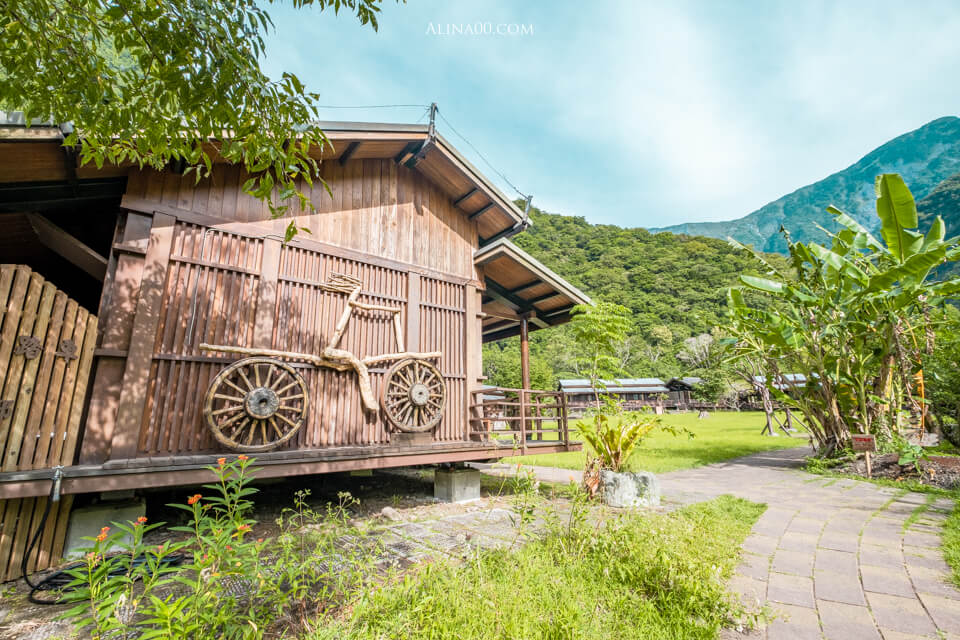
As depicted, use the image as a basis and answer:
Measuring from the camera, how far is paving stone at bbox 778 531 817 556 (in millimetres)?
4586

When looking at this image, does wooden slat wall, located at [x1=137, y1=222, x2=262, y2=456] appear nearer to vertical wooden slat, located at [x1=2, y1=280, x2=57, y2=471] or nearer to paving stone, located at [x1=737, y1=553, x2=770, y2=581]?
vertical wooden slat, located at [x1=2, y1=280, x2=57, y2=471]

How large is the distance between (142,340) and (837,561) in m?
7.83

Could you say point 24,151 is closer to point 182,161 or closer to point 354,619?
point 182,161

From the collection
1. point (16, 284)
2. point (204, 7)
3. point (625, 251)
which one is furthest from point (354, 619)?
point (625, 251)

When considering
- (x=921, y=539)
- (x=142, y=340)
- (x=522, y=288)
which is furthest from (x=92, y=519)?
(x=921, y=539)

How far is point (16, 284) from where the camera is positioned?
407 cm

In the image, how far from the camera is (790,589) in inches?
142

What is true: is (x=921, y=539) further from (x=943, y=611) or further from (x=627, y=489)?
(x=627, y=489)

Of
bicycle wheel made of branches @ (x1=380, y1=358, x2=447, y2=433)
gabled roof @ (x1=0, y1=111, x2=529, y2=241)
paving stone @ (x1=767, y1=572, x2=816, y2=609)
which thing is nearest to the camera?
paving stone @ (x1=767, y1=572, x2=816, y2=609)

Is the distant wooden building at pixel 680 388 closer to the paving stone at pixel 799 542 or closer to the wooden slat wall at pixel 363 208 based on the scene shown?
the wooden slat wall at pixel 363 208

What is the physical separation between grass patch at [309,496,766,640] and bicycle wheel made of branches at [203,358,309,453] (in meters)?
3.26

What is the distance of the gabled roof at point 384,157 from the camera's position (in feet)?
14.8

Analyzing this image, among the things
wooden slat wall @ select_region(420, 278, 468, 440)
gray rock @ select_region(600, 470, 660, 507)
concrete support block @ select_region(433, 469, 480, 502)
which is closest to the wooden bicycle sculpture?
wooden slat wall @ select_region(420, 278, 468, 440)

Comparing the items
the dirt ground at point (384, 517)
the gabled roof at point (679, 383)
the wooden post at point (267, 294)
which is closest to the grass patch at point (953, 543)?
the dirt ground at point (384, 517)
